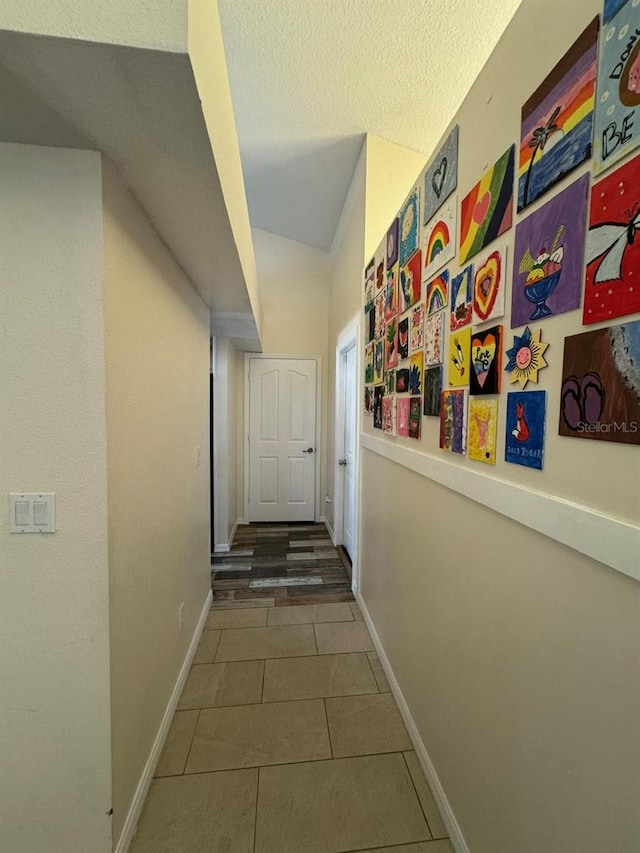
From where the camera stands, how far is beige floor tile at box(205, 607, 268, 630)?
2203 mm

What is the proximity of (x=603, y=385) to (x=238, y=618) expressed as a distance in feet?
7.84

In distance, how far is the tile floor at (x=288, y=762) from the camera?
1121mm

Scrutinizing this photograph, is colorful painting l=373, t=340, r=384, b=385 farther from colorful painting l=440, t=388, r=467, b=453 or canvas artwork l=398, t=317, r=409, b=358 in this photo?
colorful painting l=440, t=388, r=467, b=453

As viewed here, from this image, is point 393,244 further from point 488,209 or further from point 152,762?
point 152,762

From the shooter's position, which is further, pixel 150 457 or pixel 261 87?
pixel 261 87

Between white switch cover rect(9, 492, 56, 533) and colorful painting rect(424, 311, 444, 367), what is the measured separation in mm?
1283

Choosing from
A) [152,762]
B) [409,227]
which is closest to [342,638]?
[152,762]

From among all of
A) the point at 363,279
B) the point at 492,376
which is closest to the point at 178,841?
the point at 492,376

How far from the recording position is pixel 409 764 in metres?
1.35

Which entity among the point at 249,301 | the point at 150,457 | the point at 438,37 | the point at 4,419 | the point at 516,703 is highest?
the point at 438,37

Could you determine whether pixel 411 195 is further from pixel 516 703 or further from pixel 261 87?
pixel 516 703

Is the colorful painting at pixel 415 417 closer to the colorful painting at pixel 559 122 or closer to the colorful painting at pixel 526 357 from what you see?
the colorful painting at pixel 526 357

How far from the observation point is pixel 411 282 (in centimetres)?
149

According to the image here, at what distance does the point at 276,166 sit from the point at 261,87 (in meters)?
0.71
